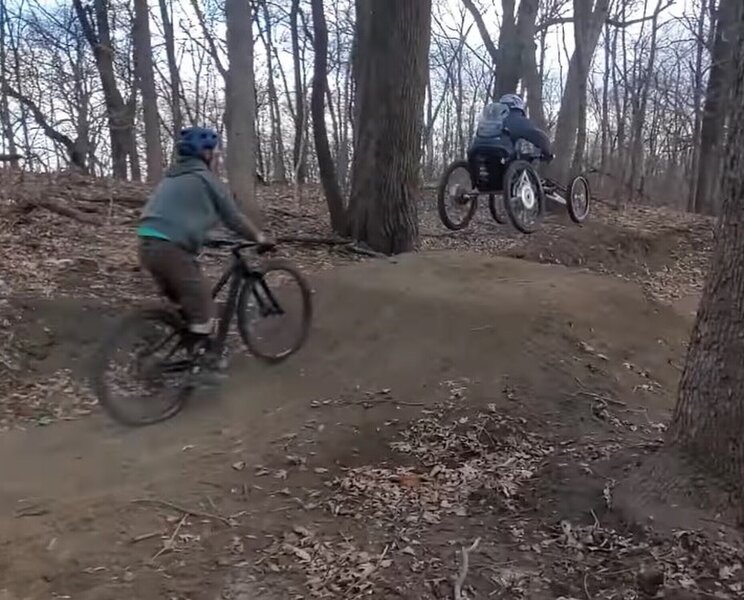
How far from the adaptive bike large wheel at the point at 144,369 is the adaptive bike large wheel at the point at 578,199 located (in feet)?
23.6

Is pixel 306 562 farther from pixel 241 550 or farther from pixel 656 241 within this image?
pixel 656 241

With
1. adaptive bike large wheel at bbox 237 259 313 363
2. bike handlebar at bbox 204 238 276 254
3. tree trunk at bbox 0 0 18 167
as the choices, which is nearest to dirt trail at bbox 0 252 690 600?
adaptive bike large wheel at bbox 237 259 313 363

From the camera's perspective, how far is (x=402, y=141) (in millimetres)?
8609

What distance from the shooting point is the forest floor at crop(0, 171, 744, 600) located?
353 cm

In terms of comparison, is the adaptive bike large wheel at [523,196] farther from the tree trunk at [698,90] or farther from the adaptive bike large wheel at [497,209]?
the tree trunk at [698,90]

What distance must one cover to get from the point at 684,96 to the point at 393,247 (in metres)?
21.2

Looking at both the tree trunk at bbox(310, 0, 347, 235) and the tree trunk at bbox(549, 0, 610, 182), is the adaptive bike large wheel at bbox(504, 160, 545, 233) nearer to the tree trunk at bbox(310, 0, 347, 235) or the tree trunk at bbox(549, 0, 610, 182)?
→ the tree trunk at bbox(310, 0, 347, 235)

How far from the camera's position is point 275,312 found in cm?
598

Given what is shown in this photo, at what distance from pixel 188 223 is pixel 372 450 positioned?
1881 millimetres

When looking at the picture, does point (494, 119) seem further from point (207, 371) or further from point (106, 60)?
point (106, 60)

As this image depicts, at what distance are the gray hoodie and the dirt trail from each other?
1211mm

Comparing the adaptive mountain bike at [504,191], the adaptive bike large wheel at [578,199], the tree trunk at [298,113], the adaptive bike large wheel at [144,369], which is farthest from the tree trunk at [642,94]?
the adaptive bike large wheel at [144,369]

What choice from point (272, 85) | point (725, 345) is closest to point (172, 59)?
point (272, 85)

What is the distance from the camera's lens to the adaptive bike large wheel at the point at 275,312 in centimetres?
580
